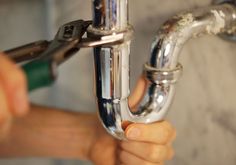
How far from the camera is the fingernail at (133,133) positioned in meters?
Result: 0.47

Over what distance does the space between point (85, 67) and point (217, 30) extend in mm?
301

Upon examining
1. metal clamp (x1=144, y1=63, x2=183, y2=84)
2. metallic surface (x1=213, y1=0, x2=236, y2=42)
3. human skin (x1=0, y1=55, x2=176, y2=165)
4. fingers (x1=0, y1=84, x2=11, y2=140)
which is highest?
fingers (x1=0, y1=84, x2=11, y2=140)

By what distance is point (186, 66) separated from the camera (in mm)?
618

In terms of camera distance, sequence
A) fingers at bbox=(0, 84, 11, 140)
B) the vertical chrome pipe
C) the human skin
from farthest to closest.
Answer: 1. the human skin
2. the vertical chrome pipe
3. fingers at bbox=(0, 84, 11, 140)

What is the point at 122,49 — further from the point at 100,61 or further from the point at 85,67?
the point at 85,67

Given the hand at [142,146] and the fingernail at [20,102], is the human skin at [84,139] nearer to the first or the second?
the hand at [142,146]

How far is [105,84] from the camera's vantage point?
43 centimetres

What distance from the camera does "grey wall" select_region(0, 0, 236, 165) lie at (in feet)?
1.93

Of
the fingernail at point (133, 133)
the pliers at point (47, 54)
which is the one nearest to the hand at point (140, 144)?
the fingernail at point (133, 133)

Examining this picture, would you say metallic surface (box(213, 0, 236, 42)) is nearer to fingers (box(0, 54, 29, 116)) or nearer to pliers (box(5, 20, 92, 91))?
pliers (box(5, 20, 92, 91))

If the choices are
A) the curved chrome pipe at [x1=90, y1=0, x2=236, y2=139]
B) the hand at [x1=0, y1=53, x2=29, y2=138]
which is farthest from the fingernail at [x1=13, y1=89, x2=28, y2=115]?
the curved chrome pipe at [x1=90, y1=0, x2=236, y2=139]

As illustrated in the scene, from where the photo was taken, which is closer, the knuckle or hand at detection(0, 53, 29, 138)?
hand at detection(0, 53, 29, 138)

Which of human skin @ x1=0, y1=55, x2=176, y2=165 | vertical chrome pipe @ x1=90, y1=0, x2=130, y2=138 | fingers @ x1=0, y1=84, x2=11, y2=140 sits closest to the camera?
fingers @ x1=0, y1=84, x2=11, y2=140

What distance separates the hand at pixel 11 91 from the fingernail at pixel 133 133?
7.8 inches
